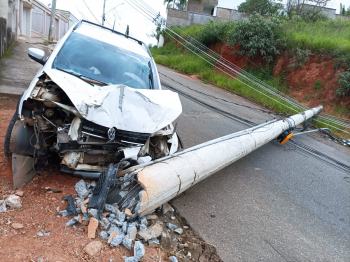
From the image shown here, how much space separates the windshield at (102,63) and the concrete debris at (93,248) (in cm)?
227

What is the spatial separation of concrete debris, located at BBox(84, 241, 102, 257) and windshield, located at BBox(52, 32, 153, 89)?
2.27m

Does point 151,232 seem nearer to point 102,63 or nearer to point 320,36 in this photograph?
point 102,63

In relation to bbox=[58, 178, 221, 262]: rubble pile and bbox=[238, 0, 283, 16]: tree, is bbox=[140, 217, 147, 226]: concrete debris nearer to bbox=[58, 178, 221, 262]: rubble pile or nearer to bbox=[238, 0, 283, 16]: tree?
bbox=[58, 178, 221, 262]: rubble pile

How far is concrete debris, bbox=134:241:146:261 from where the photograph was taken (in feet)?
8.61

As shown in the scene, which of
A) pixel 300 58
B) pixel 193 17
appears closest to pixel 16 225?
pixel 300 58

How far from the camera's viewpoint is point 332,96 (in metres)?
13.5

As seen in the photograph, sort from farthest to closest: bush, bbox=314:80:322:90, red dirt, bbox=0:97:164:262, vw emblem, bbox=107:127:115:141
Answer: bush, bbox=314:80:322:90, vw emblem, bbox=107:127:115:141, red dirt, bbox=0:97:164:262

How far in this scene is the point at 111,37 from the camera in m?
5.30

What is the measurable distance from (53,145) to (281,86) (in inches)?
584

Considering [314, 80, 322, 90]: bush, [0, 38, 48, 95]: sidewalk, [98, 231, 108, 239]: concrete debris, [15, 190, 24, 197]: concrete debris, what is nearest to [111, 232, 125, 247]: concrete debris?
[98, 231, 108, 239]: concrete debris

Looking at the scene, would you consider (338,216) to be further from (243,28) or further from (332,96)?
(243,28)

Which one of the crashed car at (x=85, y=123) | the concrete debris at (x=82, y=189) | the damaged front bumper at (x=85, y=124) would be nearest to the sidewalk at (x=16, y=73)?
the crashed car at (x=85, y=123)

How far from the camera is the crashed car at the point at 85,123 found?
10.6 ft

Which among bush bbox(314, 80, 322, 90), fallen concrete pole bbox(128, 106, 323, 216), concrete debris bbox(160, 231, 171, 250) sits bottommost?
concrete debris bbox(160, 231, 171, 250)
